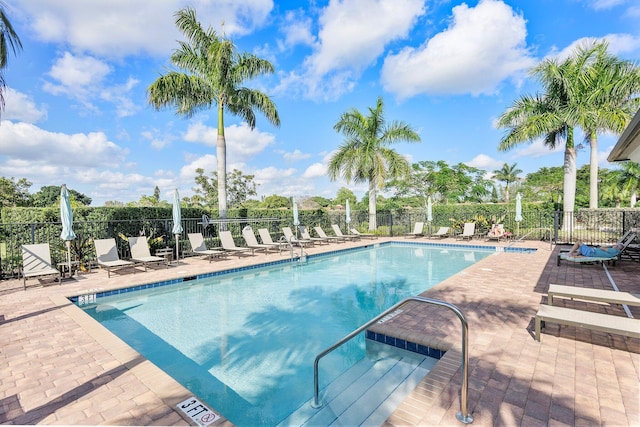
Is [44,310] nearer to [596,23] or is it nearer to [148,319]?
[148,319]

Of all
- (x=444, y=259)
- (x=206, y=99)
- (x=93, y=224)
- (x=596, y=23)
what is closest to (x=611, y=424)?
(x=444, y=259)

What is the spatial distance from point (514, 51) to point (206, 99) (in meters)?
15.1

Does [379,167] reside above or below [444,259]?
above

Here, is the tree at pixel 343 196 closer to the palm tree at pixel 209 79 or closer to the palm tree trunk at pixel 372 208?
the palm tree trunk at pixel 372 208

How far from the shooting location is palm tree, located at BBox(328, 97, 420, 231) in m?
17.8

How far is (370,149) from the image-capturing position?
18.0m

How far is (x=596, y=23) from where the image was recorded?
1280 cm

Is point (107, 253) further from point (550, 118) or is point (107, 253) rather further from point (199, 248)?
A: point (550, 118)

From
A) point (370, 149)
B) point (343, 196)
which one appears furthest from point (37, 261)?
point (343, 196)

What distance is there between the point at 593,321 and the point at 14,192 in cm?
4867

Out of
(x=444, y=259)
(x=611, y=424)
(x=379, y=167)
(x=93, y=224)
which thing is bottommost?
(x=444, y=259)

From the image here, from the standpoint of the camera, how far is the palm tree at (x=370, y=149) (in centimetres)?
1778

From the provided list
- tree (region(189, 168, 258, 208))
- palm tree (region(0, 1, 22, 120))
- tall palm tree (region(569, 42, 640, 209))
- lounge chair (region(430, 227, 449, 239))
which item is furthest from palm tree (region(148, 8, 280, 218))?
tree (region(189, 168, 258, 208))

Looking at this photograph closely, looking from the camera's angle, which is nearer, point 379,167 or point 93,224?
point 93,224
